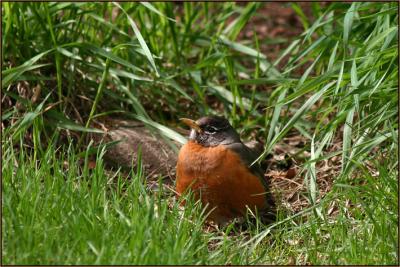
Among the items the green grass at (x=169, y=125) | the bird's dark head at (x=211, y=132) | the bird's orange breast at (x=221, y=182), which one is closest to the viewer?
the green grass at (x=169, y=125)

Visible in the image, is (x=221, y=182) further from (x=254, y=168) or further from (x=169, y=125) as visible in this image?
(x=169, y=125)

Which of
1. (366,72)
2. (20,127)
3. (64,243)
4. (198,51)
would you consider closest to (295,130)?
(198,51)

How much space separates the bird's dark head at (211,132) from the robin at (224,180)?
0.08 m

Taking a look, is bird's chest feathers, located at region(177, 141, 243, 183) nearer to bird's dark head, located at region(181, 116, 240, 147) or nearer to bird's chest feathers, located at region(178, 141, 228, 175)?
bird's chest feathers, located at region(178, 141, 228, 175)

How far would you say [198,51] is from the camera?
646cm

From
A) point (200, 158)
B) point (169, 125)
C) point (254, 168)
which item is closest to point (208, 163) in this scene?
point (200, 158)

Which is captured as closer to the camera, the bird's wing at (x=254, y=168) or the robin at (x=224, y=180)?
the robin at (x=224, y=180)

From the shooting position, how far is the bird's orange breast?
4637mm

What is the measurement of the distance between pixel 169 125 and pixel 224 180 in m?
1.35

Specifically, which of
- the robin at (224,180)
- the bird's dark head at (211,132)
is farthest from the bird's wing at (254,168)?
the bird's dark head at (211,132)

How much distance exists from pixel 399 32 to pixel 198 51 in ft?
7.48

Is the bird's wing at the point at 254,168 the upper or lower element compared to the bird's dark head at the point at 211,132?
lower

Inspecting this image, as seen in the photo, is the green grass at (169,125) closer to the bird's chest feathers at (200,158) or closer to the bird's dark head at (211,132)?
the bird's dark head at (211,132)

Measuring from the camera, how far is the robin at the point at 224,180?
4.64 metres
